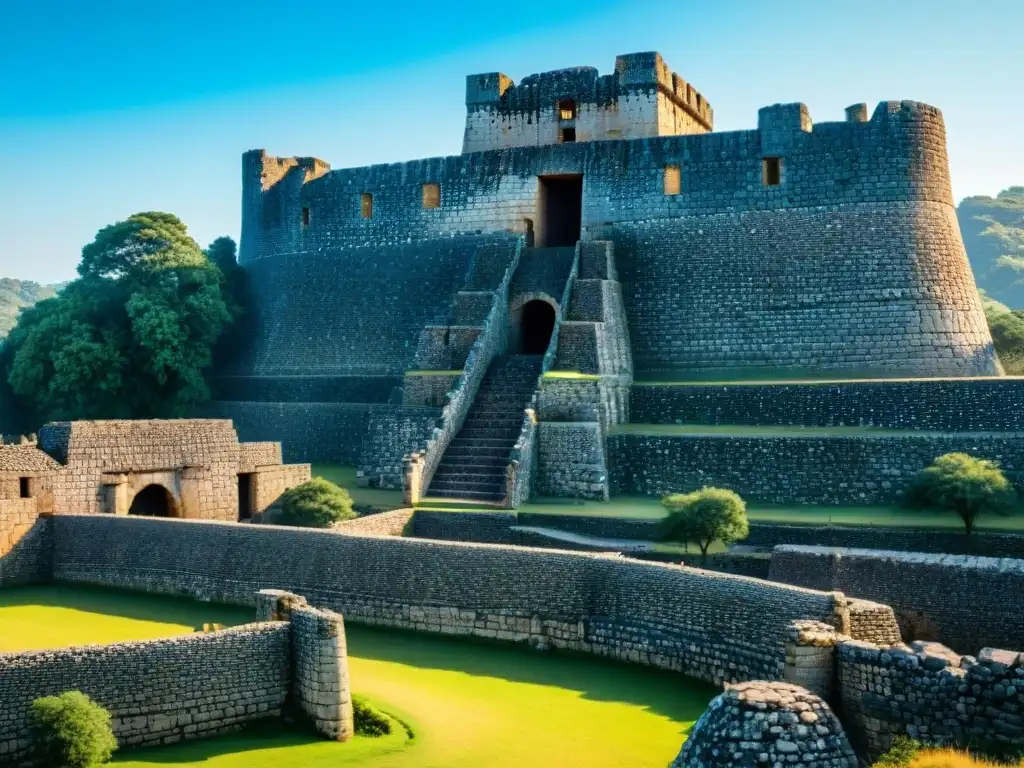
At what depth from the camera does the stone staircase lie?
24859mm

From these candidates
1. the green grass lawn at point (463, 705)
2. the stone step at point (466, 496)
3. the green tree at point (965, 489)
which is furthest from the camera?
the stone step at point (466, 496)

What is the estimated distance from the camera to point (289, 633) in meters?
13.8

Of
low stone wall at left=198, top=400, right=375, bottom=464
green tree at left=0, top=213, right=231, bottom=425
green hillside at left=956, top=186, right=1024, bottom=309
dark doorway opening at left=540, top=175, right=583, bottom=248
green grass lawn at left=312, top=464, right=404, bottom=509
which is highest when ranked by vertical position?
green hillside at left=956, top=186, right=1024, bottom=309

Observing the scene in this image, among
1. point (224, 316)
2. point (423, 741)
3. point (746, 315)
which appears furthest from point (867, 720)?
point (224, 316)

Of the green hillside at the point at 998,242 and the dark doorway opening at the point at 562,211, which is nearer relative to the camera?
the dark doorway opening at the point at 562,211

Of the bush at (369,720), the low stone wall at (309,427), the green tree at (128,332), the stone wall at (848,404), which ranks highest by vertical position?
the green tree at (128,332)

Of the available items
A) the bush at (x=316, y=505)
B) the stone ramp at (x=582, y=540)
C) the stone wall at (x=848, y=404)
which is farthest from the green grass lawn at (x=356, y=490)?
the stone wall at (x=848, y=404)

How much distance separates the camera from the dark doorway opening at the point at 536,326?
31.6 meters

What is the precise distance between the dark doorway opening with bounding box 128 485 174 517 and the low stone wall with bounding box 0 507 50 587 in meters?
3.01

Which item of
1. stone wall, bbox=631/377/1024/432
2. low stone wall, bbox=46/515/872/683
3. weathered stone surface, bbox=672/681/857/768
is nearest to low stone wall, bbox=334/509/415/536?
low stone wall, bbox=46/515/872/683

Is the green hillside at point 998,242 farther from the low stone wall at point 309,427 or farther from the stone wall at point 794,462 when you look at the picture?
the stone wall at point 794,462

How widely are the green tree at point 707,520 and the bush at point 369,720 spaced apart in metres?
7.42

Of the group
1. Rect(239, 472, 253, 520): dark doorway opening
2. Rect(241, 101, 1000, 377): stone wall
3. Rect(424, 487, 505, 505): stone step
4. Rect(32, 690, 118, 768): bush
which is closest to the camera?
Rect(32, 690, 118, 768): bush

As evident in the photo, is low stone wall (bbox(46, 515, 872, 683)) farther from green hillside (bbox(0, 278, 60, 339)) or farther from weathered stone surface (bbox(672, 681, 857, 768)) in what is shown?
green hillside (bbox(0, 278, 60, 339))
